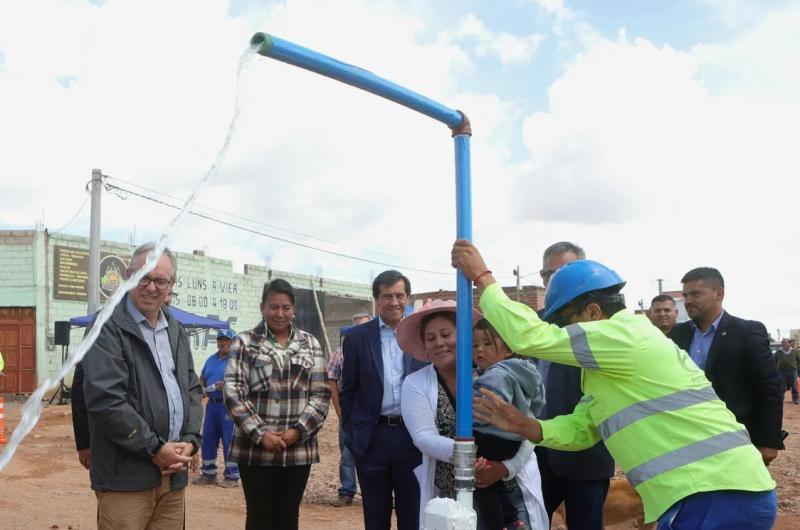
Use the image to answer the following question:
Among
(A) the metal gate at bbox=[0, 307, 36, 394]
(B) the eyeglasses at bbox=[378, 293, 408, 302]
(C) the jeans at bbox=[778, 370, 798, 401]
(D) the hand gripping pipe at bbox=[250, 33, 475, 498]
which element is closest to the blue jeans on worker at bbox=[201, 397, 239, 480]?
(B) the eyeglasses at bbox=[378, 293, 408, 302]

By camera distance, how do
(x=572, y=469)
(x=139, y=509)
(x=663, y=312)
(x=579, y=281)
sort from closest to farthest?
1. (x=579, y=281)
2. (x=139, y=509)
3. (x=572, y=469)
4. (x=663, y=312)

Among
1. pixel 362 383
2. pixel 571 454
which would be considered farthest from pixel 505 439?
pixel 362 383

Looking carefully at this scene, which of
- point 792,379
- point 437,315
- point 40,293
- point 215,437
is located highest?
point 40,293

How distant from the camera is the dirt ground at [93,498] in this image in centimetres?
674

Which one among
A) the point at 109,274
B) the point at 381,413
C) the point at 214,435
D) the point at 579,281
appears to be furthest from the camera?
the point at 109,274

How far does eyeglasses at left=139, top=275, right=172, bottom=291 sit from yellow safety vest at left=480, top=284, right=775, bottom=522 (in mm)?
1893

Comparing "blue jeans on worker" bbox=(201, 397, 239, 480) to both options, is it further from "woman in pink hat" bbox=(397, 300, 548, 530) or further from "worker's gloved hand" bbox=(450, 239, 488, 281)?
"worker's gloved hand" bbox=(450, 239, 488, 281)

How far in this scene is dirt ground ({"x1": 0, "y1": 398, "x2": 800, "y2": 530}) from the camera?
265 inches

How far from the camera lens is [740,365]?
4629 mm

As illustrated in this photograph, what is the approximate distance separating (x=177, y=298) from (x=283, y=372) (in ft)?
70.8

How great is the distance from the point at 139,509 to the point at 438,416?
1456mm

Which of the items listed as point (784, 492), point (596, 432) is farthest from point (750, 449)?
point (784, 492)

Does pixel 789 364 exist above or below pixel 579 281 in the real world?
below

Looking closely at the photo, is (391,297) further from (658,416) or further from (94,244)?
(94,244)
